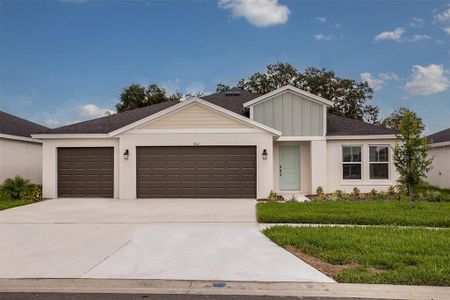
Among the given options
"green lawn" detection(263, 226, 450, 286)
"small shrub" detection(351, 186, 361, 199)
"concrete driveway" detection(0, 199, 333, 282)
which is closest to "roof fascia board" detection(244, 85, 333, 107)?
"small shrub" detection(351, 186, 361, 199)

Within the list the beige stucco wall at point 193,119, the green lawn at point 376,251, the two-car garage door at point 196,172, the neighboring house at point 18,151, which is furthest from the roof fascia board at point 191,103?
the neighboring house at point 18,151

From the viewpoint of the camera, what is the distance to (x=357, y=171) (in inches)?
672

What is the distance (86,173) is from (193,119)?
5.09 m

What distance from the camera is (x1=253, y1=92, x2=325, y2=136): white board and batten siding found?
17.0 meters

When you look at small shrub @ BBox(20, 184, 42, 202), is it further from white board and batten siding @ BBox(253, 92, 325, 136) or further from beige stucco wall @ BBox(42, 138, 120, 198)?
white board and batten siding @ BBox(253, 92, 325, 136)

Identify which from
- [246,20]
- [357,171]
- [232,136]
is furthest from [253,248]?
[246,20]

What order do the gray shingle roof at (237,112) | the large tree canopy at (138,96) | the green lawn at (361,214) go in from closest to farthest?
the green lawn at (361,214)
the gray shingle roof at (237,112)
the large tree canopy at (138,96)

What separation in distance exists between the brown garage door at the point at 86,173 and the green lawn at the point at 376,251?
938 centimetres

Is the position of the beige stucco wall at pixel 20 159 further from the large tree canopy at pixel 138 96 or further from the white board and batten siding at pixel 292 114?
the large tree canopy at pixel 138 96

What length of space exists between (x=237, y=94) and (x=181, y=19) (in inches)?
275

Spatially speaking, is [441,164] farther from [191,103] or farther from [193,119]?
[191,103]

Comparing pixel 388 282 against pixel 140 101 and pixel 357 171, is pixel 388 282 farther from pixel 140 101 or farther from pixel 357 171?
pixel 140 101

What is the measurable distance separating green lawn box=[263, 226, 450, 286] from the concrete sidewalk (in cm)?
27

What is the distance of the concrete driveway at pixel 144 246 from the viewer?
225 inches
